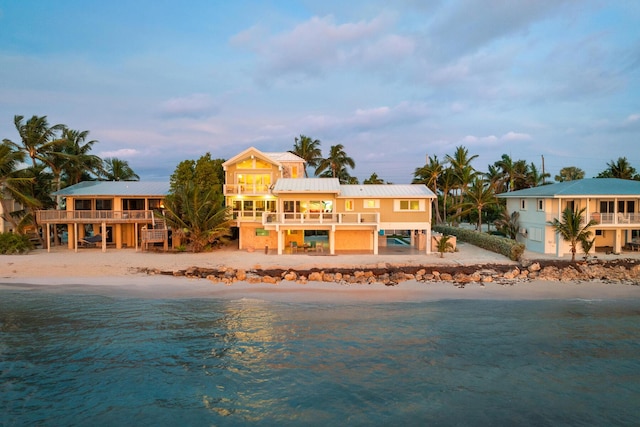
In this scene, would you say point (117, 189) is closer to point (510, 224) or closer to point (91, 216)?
point (91, 216)

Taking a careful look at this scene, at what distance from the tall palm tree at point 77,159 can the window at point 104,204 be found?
4.38 metres

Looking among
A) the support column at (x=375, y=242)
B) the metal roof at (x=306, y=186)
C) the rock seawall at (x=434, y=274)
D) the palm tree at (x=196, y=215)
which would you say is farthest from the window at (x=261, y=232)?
the support column at (x=375, y=242)

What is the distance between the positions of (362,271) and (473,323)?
323 inches

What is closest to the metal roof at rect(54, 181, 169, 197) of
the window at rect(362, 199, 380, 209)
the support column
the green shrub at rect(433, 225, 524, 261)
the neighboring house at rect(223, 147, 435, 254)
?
the neighboring house at rect(223, 147, 435, 254)

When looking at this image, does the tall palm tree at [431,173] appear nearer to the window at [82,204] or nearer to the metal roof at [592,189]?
the metal roof at [592,189]

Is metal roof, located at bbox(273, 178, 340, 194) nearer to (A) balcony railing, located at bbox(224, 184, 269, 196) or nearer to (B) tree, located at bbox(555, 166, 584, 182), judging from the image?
(A) balcony railing, located at bbox(224, 184, 269, 196)

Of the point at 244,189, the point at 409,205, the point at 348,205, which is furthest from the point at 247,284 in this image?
the point at 409,205

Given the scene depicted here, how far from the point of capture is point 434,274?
23156mm

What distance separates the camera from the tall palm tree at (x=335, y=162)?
4976cm

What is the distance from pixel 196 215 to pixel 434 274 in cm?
1556

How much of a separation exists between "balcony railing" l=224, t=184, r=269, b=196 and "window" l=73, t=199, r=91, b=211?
11.0 meters

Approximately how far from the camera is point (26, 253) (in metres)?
28.4

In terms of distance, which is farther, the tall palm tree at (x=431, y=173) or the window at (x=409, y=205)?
the tall palm tree at (x=431, y=173)

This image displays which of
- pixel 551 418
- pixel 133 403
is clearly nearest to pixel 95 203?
pixel 133 403
